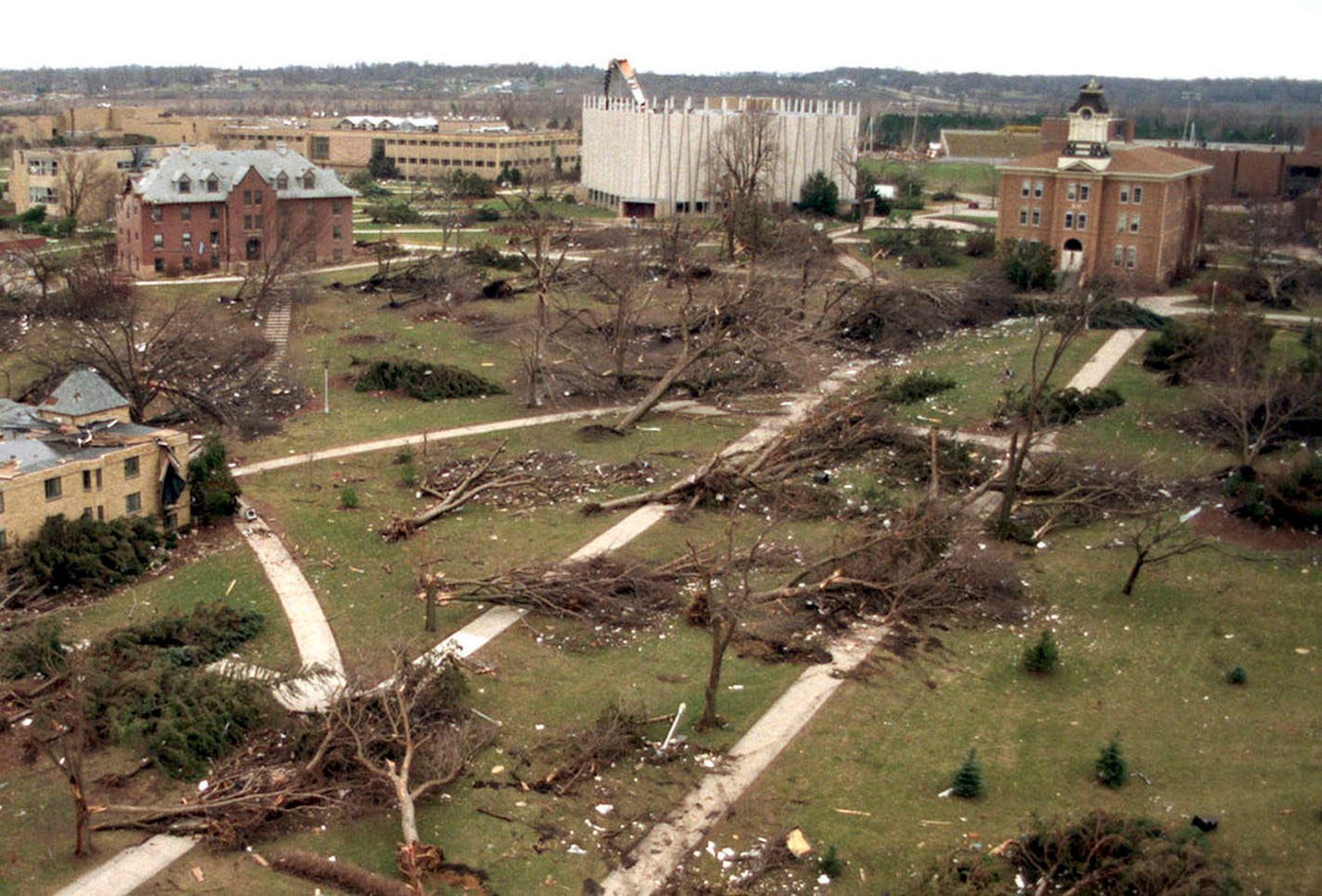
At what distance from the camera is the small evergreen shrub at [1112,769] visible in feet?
64.2

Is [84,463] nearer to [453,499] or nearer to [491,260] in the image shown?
[453,499]

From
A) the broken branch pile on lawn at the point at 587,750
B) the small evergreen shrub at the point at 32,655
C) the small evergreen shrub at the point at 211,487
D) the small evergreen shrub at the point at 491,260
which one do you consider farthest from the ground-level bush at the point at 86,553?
A: the small evergreen shrub at the point at 491,260

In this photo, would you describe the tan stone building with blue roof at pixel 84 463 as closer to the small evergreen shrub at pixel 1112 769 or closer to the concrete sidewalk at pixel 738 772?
the concrete sidewalk at pixel 738 772

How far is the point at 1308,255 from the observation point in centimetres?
6544

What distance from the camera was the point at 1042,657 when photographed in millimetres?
23297

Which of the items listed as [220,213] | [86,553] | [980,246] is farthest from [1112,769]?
[220,213]

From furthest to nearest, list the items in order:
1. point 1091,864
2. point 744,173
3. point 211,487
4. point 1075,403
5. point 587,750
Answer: point 744,173, point 1075,403, point 211,487, point 587,750, point 1091,864

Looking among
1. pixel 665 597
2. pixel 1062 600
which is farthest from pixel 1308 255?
pixel 665 597

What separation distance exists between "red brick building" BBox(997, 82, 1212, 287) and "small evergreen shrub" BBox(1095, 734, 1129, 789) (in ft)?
133

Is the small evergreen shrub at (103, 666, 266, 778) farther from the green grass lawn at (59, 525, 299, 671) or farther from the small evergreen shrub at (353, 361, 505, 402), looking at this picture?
the small evergreen shrub at (353, 361, 505, 402)

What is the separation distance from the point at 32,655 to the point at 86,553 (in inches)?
201

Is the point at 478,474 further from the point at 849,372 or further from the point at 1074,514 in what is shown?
the point at 849,372

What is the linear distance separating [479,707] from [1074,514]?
51.0ft

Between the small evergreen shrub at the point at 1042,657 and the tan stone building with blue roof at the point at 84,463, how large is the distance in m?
18.7
